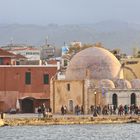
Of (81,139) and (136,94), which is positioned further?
(136,94)

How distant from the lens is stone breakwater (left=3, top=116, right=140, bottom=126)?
7469cm

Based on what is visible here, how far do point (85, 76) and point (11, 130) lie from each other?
21.1 m

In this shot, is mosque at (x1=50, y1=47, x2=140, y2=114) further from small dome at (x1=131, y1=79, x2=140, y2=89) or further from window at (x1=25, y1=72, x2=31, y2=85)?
window at (x1=25, y1=72, x2=31, y2=85)

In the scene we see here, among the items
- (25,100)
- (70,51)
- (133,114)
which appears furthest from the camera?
(70,51)

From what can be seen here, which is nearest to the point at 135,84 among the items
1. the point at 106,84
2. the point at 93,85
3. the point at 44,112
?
the point at 106,84

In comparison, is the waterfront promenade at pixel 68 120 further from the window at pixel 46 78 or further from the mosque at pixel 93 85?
the window at pixel 46 78

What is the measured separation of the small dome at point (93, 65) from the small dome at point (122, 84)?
0.96 meters

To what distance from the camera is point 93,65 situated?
294 feet

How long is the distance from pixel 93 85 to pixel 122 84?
2.47 metres

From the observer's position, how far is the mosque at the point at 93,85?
8819cm

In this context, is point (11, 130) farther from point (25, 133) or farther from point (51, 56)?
point (51, 56)

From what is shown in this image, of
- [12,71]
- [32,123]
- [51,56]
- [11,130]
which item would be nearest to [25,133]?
[11,130]

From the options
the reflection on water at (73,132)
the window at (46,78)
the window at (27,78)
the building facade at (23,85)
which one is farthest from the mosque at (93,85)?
the reflection on water at (73,132)

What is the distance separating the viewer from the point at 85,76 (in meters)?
89.7
